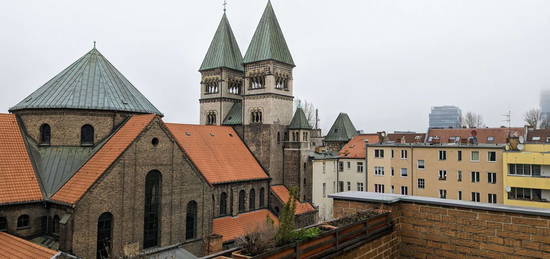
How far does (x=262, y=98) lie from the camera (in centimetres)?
3800

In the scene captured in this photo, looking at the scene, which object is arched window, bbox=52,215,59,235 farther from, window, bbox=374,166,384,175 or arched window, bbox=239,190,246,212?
window, bbox=374,166,384,175

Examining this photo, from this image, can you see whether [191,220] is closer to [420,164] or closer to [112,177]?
[112,177]

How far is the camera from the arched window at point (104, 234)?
62.8 feet

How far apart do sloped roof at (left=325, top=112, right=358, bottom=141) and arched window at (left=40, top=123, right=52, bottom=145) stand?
40.8 meters

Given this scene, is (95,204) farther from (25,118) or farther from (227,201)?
(227,201)

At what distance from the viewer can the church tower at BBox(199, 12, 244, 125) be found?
41.1 metres

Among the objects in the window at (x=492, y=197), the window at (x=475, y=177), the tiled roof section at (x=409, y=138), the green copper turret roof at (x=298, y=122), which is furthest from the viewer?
the tiled roof section at (x=409, y=138)

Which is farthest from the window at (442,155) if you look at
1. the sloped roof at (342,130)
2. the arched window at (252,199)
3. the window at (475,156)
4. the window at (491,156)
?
the arched window at (252,199)

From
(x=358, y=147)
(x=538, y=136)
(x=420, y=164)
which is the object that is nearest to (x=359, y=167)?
(x=358, y=147)

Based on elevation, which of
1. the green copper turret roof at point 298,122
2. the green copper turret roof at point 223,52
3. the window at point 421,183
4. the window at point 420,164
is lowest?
the window at point 421,183

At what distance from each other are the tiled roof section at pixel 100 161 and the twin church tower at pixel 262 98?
16195mm

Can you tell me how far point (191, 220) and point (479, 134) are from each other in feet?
117

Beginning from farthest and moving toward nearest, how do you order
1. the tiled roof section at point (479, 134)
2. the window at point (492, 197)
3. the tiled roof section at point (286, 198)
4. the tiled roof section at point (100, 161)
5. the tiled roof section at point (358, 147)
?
the tiled roof section at point (358, 147)
the tiled roof section at point (479, 134)
the window at point (492, 197)
the tiled roof section at point (286, 198)
the tiled roof section at point (100, 161)

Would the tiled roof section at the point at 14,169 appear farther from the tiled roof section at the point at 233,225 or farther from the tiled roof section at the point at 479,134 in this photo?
the tiled roof section at the point at 479,134
